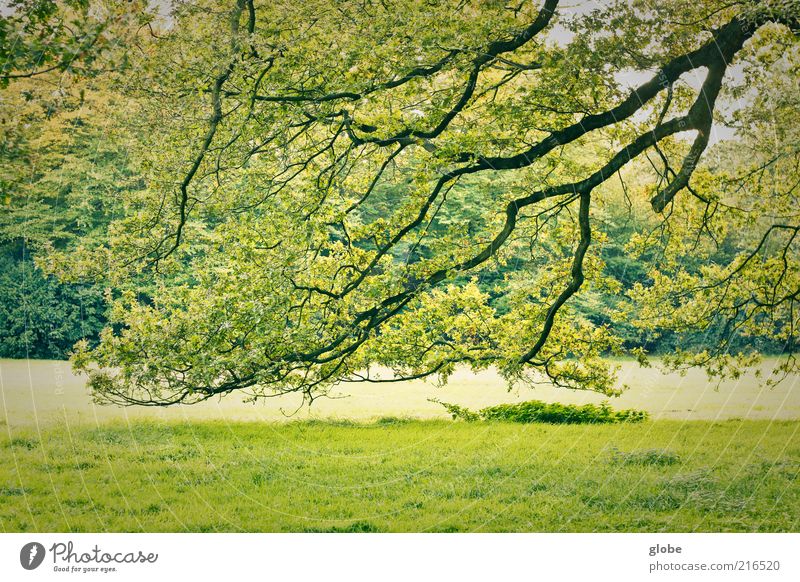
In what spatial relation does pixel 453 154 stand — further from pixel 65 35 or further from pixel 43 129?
pixel 43 129

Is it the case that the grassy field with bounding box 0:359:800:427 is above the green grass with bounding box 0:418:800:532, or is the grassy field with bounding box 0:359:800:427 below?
above

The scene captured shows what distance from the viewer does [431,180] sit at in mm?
6574

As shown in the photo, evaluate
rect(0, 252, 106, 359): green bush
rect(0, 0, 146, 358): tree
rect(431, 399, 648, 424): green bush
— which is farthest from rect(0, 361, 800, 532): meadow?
rect(0, 0, 146, 358): tree

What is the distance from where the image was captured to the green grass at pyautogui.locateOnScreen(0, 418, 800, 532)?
6.16 meters

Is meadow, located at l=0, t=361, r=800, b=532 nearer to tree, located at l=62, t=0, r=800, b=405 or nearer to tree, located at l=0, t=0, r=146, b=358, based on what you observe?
tree, located at l=0, t=0, r=146, b=358

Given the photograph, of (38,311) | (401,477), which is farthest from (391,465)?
(38,311)

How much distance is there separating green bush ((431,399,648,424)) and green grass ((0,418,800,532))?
172 millimetres

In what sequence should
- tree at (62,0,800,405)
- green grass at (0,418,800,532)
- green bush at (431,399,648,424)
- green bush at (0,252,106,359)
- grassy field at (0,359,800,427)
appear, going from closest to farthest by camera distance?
tree at (62,0,800,405) < green grass at (0,418,800,532) < green bush at (0,252,106,359) < grassy field at (0,359,800,427) < green bush at (431,399,648,424)

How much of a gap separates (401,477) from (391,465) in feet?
1.18

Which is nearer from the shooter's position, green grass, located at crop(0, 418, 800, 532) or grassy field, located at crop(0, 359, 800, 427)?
green grass, located at crop(0, 418, 800, 532)

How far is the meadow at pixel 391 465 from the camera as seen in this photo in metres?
6.20

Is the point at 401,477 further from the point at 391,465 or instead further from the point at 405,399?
the point at 405,399

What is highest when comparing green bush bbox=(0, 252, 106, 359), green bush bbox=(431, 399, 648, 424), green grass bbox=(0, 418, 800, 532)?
green bush bbox=(0, 252, 106, 359)

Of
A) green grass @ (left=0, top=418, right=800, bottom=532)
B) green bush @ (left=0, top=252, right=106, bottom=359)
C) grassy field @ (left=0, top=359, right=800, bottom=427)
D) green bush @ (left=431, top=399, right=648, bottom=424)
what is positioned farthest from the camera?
green bush @ (left=431, top=399, right=648, bottom=424)
